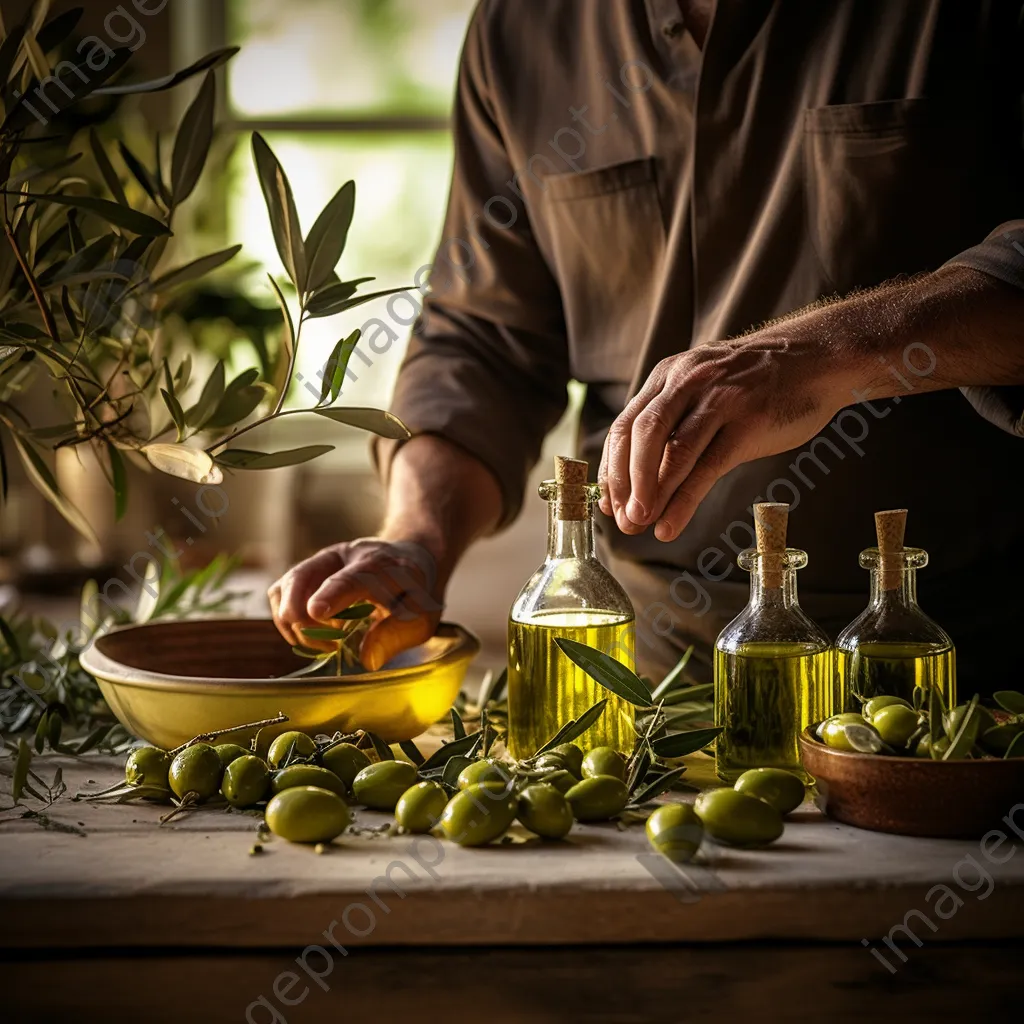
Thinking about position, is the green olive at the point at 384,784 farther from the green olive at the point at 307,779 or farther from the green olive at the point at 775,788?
the green olive at the point at 775,788

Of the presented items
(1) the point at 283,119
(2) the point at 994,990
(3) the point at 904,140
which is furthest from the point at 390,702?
(1) the point at 283,119

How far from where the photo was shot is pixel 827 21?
1.19 m

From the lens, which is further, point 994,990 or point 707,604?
point 707,604

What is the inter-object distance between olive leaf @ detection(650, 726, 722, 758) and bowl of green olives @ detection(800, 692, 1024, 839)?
0.09 meters

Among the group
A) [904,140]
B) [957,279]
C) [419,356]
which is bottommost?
[419,356]

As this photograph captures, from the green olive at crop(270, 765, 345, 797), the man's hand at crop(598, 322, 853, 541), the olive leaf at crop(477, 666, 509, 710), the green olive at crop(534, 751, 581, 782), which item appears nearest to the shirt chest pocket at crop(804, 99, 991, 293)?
Answer: the man's hand at crop(598, 322, 853, 541)

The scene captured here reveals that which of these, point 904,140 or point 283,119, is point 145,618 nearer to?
point 904,140

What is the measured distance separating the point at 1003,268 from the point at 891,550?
0.25 metres

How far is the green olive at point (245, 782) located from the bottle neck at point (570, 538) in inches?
10.7

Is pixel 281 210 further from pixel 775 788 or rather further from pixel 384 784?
pixel 775 788

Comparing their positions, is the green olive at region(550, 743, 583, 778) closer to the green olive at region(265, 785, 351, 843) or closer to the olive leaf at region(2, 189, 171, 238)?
the green olive at region(265, 785, 351, 843)

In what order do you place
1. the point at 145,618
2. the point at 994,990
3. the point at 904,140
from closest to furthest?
1. the point at 994,990
2. the point at 904,140
3. the point at 145,618

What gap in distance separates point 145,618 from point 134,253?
2.10 ft

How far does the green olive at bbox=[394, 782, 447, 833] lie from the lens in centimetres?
74
